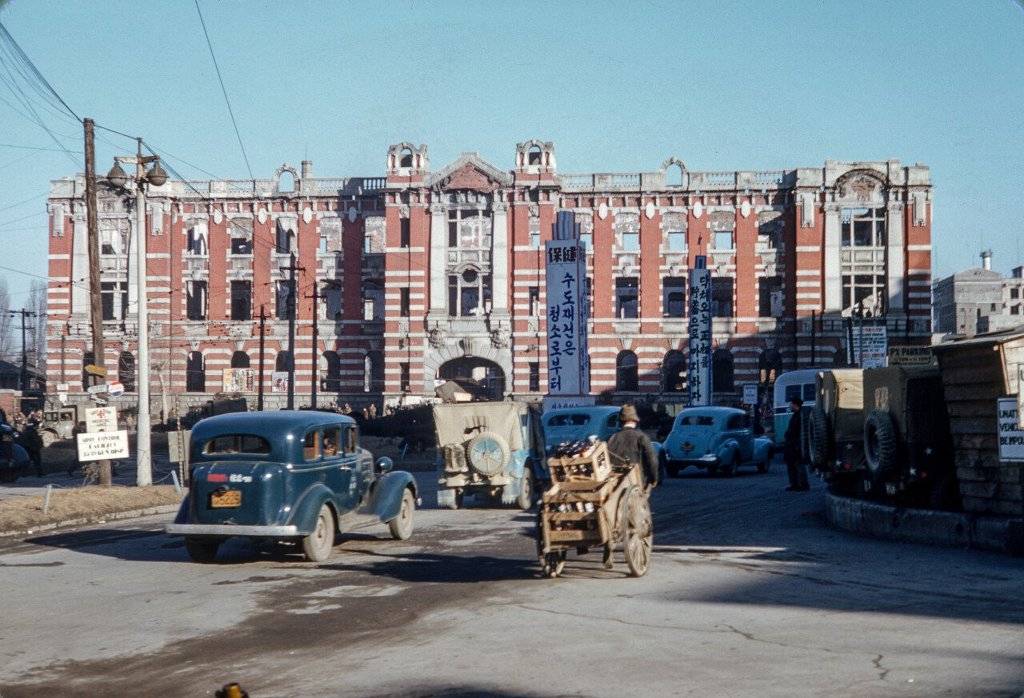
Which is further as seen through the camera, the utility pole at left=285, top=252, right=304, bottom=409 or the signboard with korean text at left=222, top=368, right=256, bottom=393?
the signboard with korean text at left=222, top=368, right=256, bottom=393

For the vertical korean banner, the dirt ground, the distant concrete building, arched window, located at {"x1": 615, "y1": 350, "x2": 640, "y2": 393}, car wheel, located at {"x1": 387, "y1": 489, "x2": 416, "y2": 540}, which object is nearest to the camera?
car wheel, located at {"x1": 387, "y1": 489, "x2": 416, "y2": 540}

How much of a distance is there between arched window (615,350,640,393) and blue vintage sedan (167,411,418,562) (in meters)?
48.2

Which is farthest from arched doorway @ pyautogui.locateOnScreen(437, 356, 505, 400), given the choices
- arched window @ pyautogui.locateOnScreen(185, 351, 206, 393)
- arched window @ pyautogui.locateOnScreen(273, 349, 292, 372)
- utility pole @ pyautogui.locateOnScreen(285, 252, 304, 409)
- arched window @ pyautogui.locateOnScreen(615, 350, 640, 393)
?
arched window @ pyautogui.locateOnScreen(185, 351, 206, 393)

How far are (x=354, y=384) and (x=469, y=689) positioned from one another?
2316 inches

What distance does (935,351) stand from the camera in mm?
16188

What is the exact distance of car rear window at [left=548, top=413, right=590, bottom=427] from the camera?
28953 millimetres

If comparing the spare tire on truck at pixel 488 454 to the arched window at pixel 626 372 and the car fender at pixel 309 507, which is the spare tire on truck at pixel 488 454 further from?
the arched window at pixel 626 372

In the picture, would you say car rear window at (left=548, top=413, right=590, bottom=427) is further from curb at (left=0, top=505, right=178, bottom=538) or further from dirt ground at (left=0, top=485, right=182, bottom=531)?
curb at (left=0, top=505, right=178, bottom=538)

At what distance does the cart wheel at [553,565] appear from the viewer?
43.5ft

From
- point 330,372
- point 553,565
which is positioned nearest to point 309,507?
point 553,565

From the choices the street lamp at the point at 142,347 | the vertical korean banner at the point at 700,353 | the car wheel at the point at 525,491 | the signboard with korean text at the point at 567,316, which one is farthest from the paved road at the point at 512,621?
the vertical korean banner at the point at 700,353

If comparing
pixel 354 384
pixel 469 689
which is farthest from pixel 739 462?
pixel 354 384

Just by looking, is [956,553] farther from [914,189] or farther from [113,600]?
[914,189]

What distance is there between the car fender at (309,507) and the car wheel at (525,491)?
831 cm
